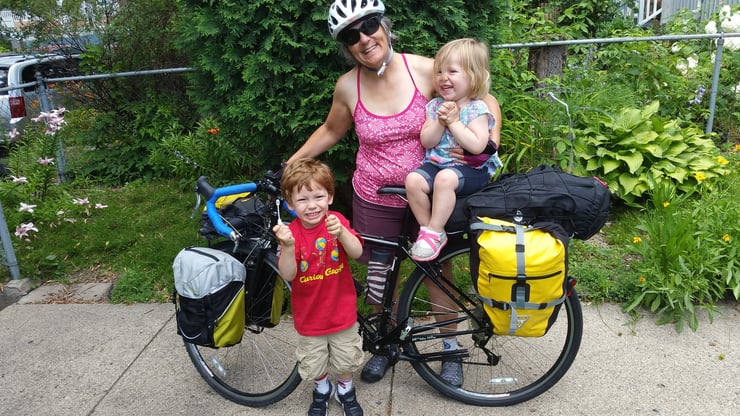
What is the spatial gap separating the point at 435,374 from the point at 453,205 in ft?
3.08

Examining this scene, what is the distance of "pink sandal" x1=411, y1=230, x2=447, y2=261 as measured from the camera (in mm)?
2346

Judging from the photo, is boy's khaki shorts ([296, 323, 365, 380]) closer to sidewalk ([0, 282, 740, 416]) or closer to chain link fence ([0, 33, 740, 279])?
sidewalk ([0, 282, 740, 416])

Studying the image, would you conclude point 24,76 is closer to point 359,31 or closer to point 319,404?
point 359,31

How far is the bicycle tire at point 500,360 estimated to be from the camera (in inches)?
Result: 100

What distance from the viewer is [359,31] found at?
7.77 ft

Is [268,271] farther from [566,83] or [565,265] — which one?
[566,83]

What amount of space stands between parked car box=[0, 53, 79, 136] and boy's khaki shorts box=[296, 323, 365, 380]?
176 inches

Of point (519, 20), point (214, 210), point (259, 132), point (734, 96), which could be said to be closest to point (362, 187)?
point (214, 210)

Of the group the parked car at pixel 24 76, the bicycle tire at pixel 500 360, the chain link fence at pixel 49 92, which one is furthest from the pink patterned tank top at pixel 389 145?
the parked car at pixel 24 76

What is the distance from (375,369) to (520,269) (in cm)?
114

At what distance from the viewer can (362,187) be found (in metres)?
2.67

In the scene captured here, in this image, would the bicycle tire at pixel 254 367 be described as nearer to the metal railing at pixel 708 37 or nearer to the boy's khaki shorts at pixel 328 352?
the boy's khaki shorts at pixel 328 352

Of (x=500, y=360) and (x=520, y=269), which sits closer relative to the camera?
(x=520, y=269)

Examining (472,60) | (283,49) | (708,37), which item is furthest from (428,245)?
(708,37)
